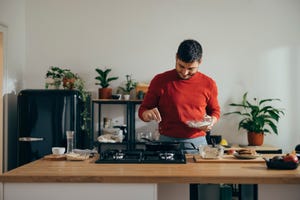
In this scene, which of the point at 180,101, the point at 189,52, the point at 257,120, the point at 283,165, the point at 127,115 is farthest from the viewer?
the point at 127,115

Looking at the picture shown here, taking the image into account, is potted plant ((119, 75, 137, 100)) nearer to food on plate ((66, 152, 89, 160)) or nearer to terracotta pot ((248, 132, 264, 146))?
terracotta pot ((248, 132, 264, 146))

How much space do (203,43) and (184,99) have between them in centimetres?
241

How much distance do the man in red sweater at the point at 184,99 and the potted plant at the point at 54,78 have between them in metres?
2.23

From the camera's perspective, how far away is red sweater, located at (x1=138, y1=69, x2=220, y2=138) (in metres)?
2.93

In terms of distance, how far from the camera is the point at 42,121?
4625 millimetres

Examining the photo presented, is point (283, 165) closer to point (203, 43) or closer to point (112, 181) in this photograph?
point (112, 181)

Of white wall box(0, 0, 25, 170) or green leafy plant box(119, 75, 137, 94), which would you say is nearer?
white wall box(0, 0, 25, 170)

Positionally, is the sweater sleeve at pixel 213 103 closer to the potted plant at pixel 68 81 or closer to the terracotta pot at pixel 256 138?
the terracotta pot at pixel 256 138

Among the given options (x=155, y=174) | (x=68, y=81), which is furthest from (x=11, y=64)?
(x=155, y=174)

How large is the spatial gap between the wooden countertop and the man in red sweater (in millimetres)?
738

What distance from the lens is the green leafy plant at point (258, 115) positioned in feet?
16.3

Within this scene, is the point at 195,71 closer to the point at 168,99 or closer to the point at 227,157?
the point at 168,99

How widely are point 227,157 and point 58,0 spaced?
3.66m

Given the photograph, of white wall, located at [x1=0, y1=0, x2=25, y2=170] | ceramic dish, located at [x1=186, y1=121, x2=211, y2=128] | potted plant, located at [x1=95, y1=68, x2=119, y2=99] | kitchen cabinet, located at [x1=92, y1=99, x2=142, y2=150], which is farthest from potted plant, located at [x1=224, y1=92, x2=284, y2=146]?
white wall, located at [x1=0, y1=0, x2=25, y2=170]
